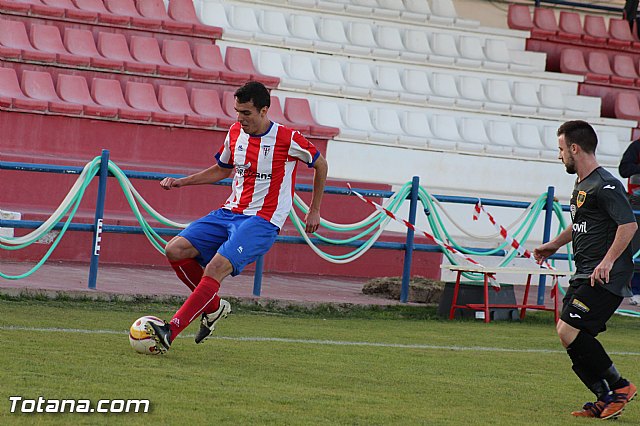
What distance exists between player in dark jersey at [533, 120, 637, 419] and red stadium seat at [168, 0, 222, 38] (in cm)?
1105

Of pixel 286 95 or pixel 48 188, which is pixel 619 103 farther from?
pixel 48 188

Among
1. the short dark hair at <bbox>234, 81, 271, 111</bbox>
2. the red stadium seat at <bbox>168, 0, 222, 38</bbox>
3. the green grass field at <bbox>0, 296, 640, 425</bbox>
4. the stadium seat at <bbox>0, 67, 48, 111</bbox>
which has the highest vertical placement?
the red stadium seat at <bbox>168, 0, 222, 38</bbox>

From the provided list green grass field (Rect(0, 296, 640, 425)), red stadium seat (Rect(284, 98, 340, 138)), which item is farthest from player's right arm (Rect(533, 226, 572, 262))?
red stadium seat (Rect(284, 98, 340, 138))

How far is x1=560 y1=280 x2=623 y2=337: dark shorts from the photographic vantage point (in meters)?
6.72

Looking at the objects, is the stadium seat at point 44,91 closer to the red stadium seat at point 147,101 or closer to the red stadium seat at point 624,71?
the red stadium seat at point 147,101

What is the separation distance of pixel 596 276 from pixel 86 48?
426 inches

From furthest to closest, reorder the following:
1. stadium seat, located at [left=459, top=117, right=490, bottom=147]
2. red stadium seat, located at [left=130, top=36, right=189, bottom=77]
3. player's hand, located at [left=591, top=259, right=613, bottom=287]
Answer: stadium seat, located at [left=459, top=117, right=490, bottom=147], red stadium seat, located at [left=130, top=36, right=189, bottom=77], player's hand, located at [left=591, top=259, right=613, bottom=287]

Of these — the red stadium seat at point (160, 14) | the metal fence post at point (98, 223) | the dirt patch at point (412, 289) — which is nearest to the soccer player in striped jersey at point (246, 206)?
the metal fence post at point (98, 223)

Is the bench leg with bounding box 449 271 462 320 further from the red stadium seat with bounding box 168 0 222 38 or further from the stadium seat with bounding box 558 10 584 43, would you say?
the stadium seat with bounding box 558 10 584 43

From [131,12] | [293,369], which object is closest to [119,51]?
[131,12]

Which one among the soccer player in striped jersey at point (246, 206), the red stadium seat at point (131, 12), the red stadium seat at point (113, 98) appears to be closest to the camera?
the soccer player in striped jersey at point (246, 206)

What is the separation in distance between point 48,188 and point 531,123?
852 cm

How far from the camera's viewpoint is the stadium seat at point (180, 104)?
15.1 metres

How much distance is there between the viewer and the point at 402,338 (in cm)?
998
